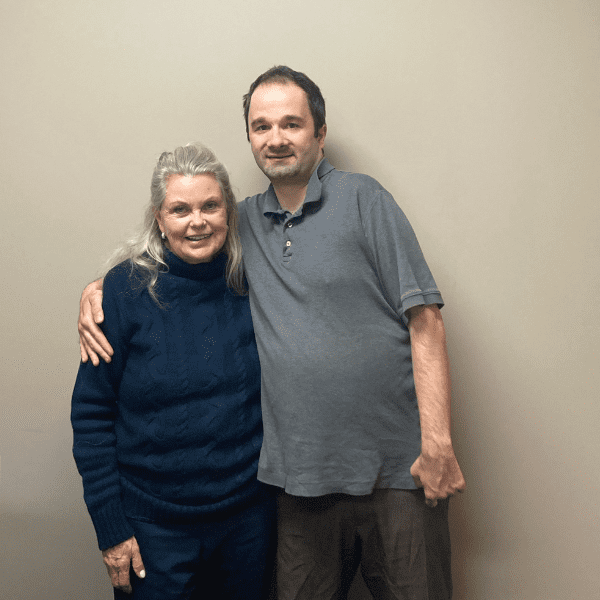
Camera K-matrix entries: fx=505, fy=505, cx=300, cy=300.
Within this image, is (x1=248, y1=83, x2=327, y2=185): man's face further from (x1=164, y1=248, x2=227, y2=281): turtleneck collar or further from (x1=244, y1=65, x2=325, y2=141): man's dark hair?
(x1=164, y1=248, x2=227, y2=281): turtleneck collar

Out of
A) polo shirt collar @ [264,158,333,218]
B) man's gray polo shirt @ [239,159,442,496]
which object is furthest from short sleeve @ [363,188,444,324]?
polo shirt collar @ [264,158,333,218]

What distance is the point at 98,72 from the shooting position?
1.71 meters

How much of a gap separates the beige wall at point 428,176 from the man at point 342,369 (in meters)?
0.35

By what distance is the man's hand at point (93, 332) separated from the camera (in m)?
1.32

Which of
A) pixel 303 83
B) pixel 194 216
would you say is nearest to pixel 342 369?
pixel 194 216

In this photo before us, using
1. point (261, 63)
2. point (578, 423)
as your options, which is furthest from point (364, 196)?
point (578, 423)

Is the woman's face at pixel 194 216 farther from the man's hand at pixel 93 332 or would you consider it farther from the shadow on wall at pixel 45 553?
the shadow on wall at pixel 45 553

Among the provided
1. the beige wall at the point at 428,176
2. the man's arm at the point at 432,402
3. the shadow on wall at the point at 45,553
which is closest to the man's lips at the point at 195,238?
the beige wall at the point at 428,176

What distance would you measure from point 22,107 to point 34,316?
0.72 metres

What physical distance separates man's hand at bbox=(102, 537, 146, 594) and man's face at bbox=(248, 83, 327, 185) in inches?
41.4

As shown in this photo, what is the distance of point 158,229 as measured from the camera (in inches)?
57.7

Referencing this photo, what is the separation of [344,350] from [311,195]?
42 centimetres

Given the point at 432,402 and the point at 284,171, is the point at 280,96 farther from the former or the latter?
the point at 432,402

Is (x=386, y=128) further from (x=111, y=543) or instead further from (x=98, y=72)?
(x=111, y=543)
